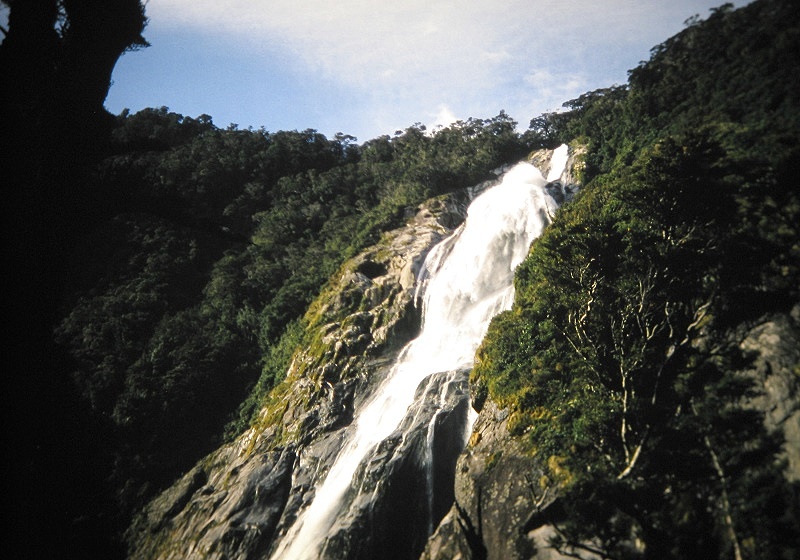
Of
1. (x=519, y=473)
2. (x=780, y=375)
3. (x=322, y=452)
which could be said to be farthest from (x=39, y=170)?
(x=322, y=452)

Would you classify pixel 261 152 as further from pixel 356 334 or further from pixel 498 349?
pixel 498 349

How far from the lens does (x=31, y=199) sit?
3.29 m

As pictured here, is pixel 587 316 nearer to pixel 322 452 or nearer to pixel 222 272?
pixel 322 452

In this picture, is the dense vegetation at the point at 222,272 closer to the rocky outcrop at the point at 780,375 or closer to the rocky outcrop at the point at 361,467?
the rocky outcrop at the point at 361,467

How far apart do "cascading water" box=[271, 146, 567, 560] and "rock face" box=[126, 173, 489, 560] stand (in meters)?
0.56

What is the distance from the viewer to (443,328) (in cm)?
2244

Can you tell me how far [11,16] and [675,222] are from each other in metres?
14.9

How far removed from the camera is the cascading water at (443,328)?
15.4 metres

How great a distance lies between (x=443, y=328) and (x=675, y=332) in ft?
39.8

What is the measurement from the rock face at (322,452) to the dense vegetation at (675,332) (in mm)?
4445

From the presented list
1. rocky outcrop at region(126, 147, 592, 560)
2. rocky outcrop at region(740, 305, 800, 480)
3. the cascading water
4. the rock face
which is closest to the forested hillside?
rocky outcrop at region(740, 305, 800, 480)

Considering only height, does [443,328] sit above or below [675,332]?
below

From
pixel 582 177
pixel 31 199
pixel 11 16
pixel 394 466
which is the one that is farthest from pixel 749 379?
pixel 582 177

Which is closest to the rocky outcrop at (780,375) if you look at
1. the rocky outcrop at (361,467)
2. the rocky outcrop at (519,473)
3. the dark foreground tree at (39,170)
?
the rocky outcrop at (519,473)
